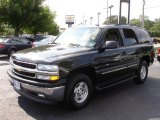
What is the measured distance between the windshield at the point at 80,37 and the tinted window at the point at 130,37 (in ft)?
3.79

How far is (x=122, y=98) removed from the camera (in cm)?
670

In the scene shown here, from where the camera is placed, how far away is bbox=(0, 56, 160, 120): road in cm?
529

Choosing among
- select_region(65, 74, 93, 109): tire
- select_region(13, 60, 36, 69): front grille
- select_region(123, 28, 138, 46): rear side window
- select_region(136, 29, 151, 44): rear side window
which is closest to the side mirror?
select_region(65, 74, 93, 109): tire

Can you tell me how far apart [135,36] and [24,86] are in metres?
4.00

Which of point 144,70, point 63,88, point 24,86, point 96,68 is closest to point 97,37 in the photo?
point 96,68

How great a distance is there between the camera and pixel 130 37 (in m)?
7.60

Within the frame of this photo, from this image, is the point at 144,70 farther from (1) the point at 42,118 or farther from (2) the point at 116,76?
(1) the point at 42,118

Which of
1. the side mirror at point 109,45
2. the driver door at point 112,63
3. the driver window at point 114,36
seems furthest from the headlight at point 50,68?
the driver window at point 114,36

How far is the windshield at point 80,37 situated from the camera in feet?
20.6

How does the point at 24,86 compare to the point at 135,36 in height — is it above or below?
below

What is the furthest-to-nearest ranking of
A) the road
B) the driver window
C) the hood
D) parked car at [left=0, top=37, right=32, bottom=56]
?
parked car at [left=0, top=37, right=32, bottom=56] < the driver window < the road < the hood

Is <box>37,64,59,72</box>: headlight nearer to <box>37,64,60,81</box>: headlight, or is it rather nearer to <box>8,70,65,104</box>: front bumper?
<box>37,64,60,81</box>: headlight

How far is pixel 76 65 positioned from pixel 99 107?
3.96 feet

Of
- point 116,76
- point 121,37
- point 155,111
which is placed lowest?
point 155,111
